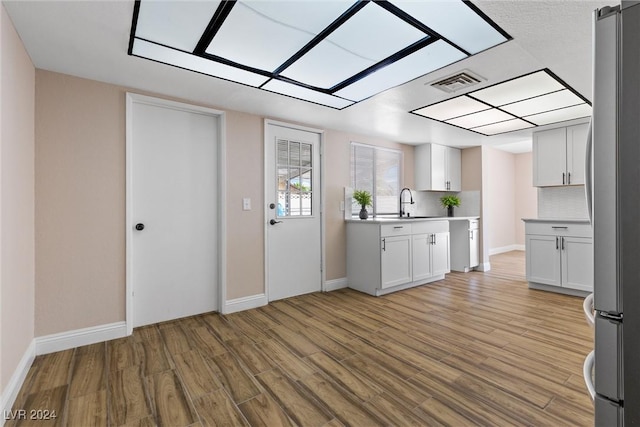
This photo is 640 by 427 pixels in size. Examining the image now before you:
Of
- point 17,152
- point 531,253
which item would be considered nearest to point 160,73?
point 17,152

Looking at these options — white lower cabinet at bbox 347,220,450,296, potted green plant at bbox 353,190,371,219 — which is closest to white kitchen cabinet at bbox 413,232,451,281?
white lower cabinet at bbox 347,220,450,296

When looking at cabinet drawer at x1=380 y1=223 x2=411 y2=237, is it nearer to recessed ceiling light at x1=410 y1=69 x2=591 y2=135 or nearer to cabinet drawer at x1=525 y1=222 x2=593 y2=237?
recessed ceiling light at x1=410 y1=69 x2=591 y2=135

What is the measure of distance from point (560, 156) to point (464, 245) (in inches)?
72.3

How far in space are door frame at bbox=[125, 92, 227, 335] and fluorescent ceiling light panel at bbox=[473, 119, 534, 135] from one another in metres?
3.46

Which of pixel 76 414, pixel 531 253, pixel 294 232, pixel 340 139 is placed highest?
pixel 340 139

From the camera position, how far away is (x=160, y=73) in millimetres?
2445

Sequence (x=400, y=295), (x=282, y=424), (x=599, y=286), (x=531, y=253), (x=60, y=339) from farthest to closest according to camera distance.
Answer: (x=531, y=253) → (x=400, y=295) → (x=60, y=339) → (x=282, y=424) → (x=599, y=286)

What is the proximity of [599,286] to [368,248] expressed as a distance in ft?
10.1

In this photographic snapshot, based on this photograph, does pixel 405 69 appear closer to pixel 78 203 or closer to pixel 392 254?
pixel 392 254

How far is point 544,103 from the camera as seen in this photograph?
126 inches

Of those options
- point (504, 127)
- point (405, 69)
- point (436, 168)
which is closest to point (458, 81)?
point (405, 69)

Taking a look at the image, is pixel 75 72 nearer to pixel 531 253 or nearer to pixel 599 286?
pixel 599 286

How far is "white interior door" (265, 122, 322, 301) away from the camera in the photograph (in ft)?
11.8

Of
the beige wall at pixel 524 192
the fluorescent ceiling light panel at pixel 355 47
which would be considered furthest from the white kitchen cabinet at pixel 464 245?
the fluorescent ceiling light panel at pixel 355 47
